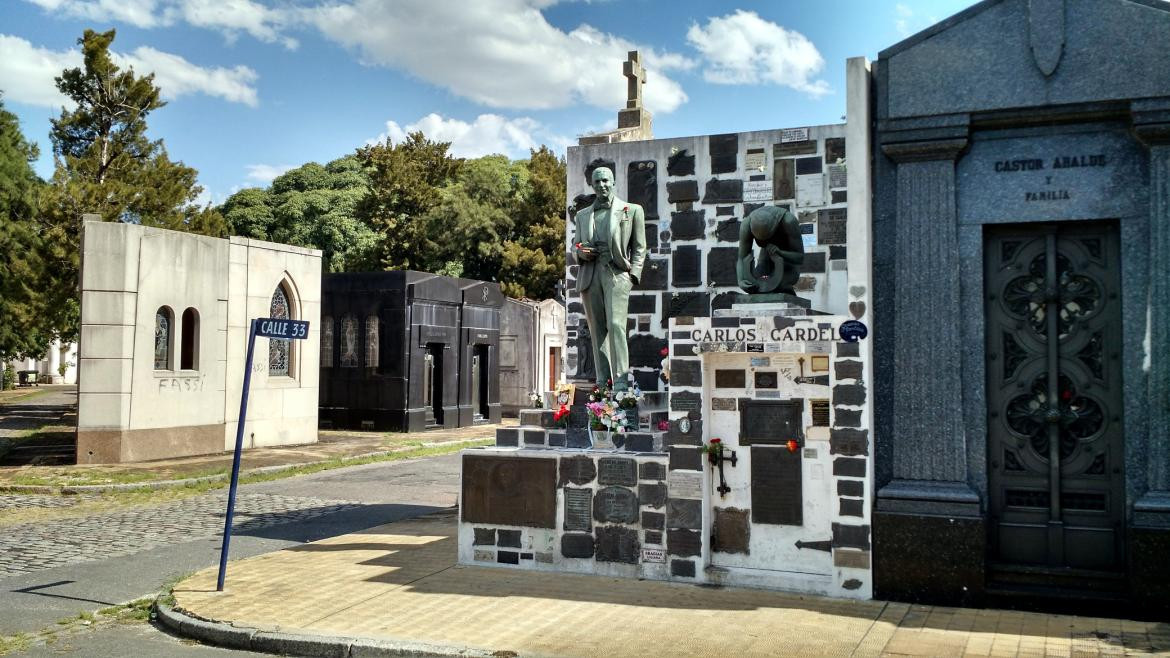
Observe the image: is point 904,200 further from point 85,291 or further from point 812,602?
point 85,291

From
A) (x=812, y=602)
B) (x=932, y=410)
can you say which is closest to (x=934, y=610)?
(x=812, y=602)

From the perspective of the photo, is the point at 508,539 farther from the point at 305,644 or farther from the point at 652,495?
the point at 305,644

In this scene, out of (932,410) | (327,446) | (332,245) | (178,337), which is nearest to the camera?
(932,410)

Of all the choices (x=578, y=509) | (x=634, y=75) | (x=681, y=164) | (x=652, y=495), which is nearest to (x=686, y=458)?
(x=652, y=495)

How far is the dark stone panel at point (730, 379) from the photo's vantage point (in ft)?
27.4

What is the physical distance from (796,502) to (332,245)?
41133 millimetres

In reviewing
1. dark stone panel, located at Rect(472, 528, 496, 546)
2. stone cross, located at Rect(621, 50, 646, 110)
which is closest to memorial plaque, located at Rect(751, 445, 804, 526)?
dark stone panel, located at Rect(472, 528, 496, 546)

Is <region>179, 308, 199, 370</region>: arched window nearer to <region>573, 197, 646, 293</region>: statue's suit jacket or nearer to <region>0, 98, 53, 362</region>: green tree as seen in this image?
<region>573, 197, 646, 293</region>: statue's suit jacket

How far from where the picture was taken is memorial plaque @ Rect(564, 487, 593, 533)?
8648 millimetres

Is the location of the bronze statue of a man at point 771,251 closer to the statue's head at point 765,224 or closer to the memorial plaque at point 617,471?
the statue's head at point 765,224

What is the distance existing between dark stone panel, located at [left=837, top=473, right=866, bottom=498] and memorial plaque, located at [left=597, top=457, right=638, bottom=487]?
1780mm

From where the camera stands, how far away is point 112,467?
52.5 ft

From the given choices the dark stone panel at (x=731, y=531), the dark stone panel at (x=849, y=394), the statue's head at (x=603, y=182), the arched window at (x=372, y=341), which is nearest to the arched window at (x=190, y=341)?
the arched window at (x=372, y=341)

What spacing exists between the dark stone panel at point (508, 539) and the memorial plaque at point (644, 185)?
384 cm
